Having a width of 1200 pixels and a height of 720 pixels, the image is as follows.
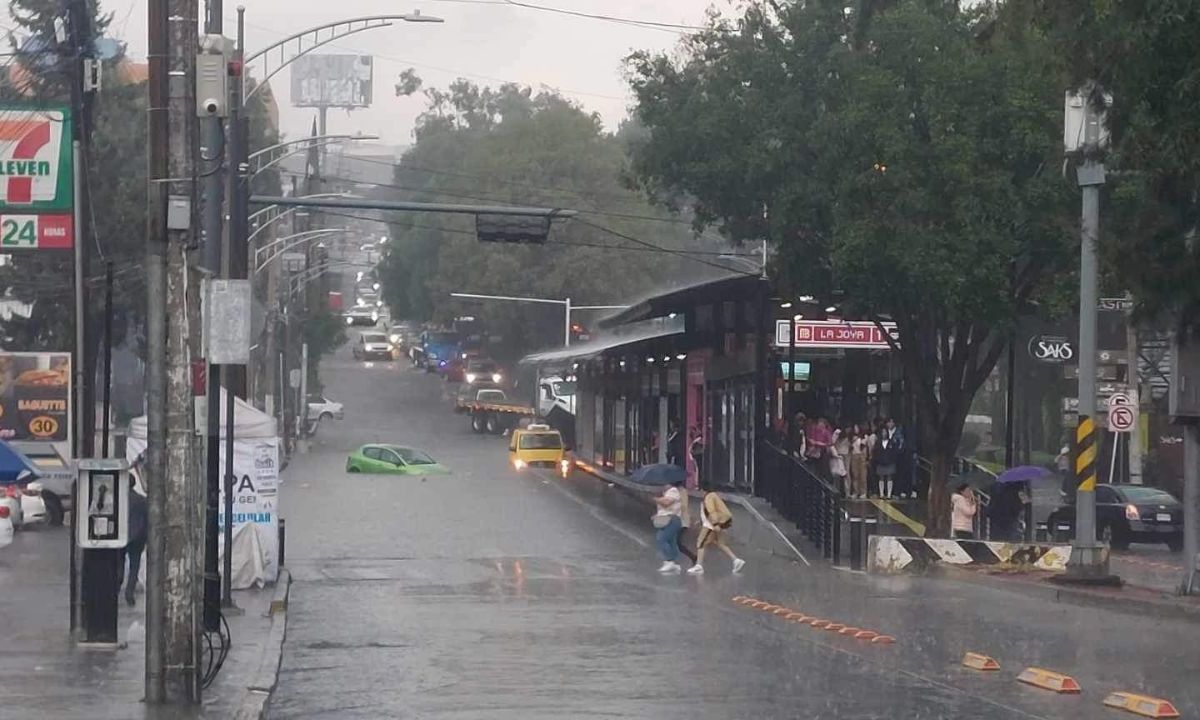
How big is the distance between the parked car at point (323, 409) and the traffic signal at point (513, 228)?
197 feet

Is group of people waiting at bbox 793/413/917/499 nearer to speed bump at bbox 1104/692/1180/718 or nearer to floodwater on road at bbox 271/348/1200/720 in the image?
floodwater on road at bbox 271/348/1200/720

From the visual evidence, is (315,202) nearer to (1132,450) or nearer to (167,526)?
(167,526)

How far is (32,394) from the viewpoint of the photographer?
4278cm

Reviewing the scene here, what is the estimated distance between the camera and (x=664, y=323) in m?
64.6

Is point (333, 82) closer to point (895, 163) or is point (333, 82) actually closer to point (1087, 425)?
point (895, 163)

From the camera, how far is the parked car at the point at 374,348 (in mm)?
125812

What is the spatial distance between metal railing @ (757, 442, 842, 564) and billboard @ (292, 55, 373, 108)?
131 meters

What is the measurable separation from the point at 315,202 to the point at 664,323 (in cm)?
3627

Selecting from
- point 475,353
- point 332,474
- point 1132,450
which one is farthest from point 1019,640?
point 475,353

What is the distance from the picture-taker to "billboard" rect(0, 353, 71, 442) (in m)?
42.6

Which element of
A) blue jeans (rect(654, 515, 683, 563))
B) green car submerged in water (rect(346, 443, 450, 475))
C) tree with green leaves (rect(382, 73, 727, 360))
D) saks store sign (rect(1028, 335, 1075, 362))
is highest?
tree with green leaves (rect(382, 73, 727, 360))

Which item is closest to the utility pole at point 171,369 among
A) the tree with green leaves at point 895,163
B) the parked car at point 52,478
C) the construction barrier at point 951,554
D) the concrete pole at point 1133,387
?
the tree with green leaves at point 895,163

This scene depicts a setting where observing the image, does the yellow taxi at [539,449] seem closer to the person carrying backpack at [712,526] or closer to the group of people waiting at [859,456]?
the group of people waiting at [859,456]

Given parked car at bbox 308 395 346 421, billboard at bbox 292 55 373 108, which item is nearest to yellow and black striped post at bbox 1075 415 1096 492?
parked car at bbox 308 395 346 421
